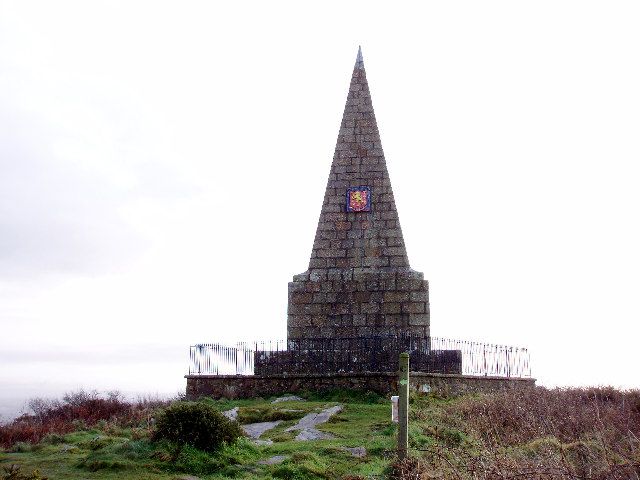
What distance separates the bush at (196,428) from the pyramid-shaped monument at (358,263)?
8.59 m

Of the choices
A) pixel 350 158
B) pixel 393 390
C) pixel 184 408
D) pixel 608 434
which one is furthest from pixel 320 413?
pixel 350 158

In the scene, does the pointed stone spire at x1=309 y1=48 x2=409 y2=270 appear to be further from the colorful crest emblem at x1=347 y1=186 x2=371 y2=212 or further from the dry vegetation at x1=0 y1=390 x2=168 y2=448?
the dry vegetation at x1=0 y1=390 x2=168 y2=448

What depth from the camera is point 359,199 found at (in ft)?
63.3

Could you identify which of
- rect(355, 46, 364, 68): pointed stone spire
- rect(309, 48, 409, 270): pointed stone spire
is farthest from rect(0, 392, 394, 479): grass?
rect(355, 46, 364, 68): pointed stone spire

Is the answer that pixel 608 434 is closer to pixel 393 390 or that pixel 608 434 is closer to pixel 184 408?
pixel 393 390

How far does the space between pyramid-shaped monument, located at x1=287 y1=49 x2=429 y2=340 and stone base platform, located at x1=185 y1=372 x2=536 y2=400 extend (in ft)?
6.58

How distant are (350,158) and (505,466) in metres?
13.9

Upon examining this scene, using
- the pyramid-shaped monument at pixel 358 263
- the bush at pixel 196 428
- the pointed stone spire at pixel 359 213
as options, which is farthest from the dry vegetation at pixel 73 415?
the pointed stone spire at pixel 359 213

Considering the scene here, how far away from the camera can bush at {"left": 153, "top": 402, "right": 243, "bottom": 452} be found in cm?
910

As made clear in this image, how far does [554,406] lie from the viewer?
1279 centimetres

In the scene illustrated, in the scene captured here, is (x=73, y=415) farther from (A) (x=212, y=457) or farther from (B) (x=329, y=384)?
(A) (x=212, y=457)

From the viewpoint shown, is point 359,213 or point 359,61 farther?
point 359,61

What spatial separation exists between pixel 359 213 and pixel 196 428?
10.9m

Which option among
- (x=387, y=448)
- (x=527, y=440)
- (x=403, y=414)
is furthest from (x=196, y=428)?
(x=527, y=440)
